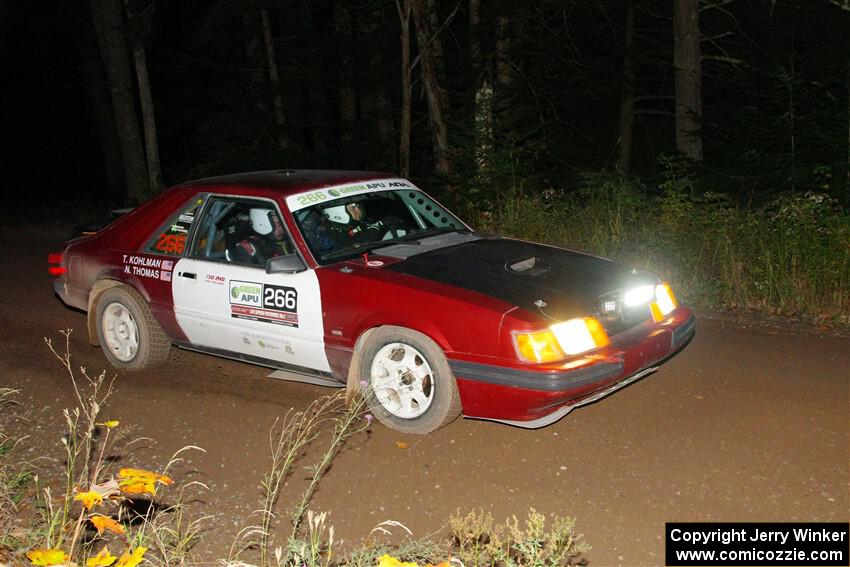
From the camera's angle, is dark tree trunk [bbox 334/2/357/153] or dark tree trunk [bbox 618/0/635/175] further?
dark tree trunk [bbox 334/2/357/153]

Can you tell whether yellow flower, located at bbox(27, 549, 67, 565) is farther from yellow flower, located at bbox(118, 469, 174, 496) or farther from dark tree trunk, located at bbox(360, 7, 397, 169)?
dark tree trunk, located at bbox(360, 7, 397, 169)

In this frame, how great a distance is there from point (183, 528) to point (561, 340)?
2249 mm

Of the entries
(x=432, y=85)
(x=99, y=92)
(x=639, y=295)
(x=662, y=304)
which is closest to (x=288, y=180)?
(x=639, y=295)

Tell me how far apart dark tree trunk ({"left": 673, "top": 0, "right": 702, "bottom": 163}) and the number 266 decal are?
1115 cm

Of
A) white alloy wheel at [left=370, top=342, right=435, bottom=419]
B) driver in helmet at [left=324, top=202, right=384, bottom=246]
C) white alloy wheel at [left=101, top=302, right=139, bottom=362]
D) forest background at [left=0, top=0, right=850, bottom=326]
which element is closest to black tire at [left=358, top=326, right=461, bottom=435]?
white alloy wheel at [left=370, top=342, right=435, bottom=419]

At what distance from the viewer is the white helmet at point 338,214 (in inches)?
257

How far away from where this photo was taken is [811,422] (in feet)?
18.0

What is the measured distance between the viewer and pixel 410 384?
17.9ft

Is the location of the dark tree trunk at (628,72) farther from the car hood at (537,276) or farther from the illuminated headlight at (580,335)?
the illuminated headlight at (580,335)

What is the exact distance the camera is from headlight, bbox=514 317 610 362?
501 centimetres

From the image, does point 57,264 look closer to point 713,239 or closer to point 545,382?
point 545,382

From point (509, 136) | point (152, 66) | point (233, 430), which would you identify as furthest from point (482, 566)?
point (152, 66)

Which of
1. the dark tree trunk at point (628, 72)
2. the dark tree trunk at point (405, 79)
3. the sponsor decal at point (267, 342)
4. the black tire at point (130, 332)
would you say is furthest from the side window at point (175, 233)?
the dark tree trunk at point (628, 72)

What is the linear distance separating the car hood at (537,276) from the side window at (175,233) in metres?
1.83
